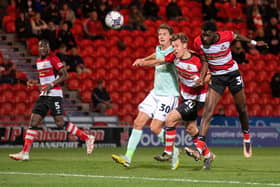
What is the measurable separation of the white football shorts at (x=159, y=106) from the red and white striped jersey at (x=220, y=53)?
91 centimetres

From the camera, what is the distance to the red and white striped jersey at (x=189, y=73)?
11617 mm

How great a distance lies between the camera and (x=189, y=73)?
1167 cm

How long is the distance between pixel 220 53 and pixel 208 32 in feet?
2.09

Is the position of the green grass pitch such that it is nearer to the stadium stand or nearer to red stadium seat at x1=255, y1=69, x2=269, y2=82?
the stadium stand

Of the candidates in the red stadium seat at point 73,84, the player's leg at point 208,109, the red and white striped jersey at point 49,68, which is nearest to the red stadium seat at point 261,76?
the red stadium seat at point 73,84

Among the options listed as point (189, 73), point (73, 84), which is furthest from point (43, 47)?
point (73, 84)

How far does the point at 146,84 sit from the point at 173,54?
12.1m

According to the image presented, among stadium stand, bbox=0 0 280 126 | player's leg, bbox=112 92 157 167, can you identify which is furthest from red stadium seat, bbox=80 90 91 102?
player's leg, bbox=112 92 157 167

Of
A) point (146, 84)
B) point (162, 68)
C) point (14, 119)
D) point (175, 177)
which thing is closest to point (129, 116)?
point (146, 84)

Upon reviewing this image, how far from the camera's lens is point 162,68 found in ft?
38.9

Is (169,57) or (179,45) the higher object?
(179,45)

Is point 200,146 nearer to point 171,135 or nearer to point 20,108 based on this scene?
point 171,135

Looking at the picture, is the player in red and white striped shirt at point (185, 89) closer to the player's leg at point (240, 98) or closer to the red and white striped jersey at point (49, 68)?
the player's leg at point (240, 98)

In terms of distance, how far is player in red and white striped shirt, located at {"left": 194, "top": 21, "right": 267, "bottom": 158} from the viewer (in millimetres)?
11500
